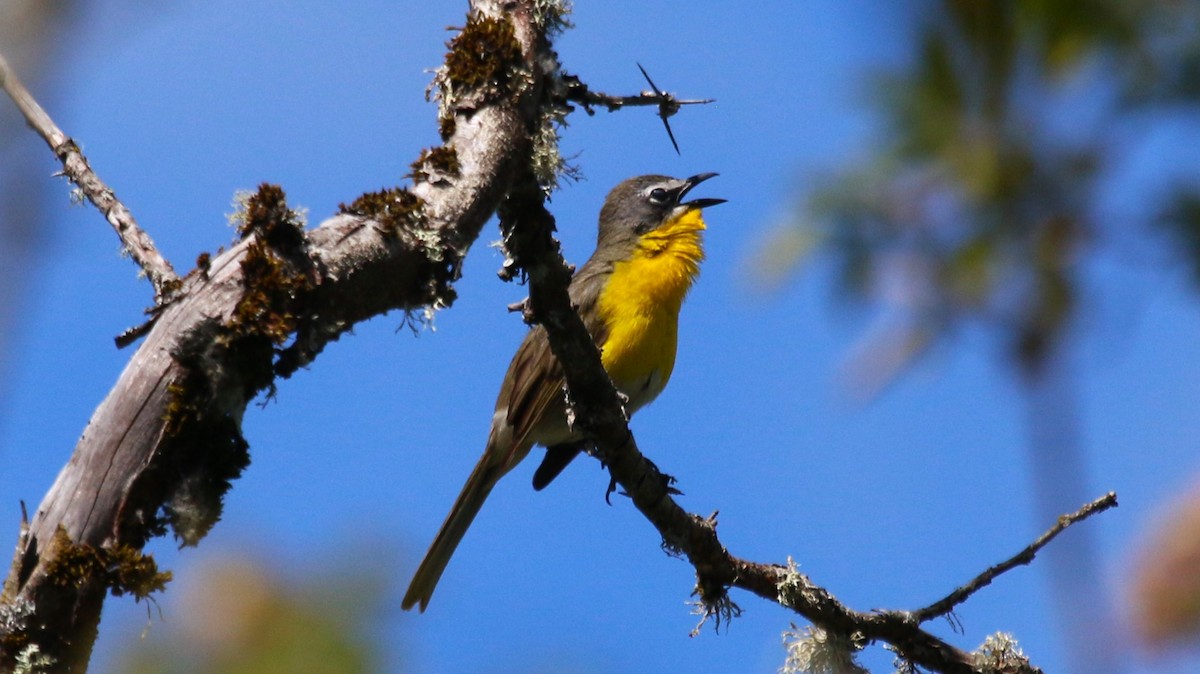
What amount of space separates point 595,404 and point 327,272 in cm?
185

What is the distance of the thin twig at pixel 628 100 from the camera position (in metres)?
4.67

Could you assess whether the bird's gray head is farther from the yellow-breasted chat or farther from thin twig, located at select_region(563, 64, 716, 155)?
thin twig, located at select_region(563, 64, 716, 155)

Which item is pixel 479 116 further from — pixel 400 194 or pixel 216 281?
pixel 216 281

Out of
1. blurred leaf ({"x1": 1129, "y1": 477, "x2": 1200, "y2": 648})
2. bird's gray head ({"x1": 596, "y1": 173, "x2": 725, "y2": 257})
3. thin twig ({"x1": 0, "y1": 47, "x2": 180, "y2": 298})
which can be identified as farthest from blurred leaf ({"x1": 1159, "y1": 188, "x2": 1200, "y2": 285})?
bird's gray head ({"x1": 596, "y1": 173, "x2": 725, "y2": 257})

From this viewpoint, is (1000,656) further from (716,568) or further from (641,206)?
(641,206)

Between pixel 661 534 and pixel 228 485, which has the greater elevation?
pixel 661 534

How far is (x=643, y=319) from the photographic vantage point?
762cm

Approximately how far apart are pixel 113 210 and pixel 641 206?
541 cm

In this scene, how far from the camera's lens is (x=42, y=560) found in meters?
3.23

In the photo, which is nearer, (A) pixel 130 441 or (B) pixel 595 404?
(A) pixel 130 441

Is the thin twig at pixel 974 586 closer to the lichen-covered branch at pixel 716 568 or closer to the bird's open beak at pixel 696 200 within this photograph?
the lichen-covered branch at pixel 716 568

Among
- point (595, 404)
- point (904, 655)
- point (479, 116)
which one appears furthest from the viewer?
point (904, 655)

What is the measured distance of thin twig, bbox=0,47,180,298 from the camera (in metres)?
3.73

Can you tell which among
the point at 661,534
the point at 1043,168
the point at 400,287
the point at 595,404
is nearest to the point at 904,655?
the point at 661,534
